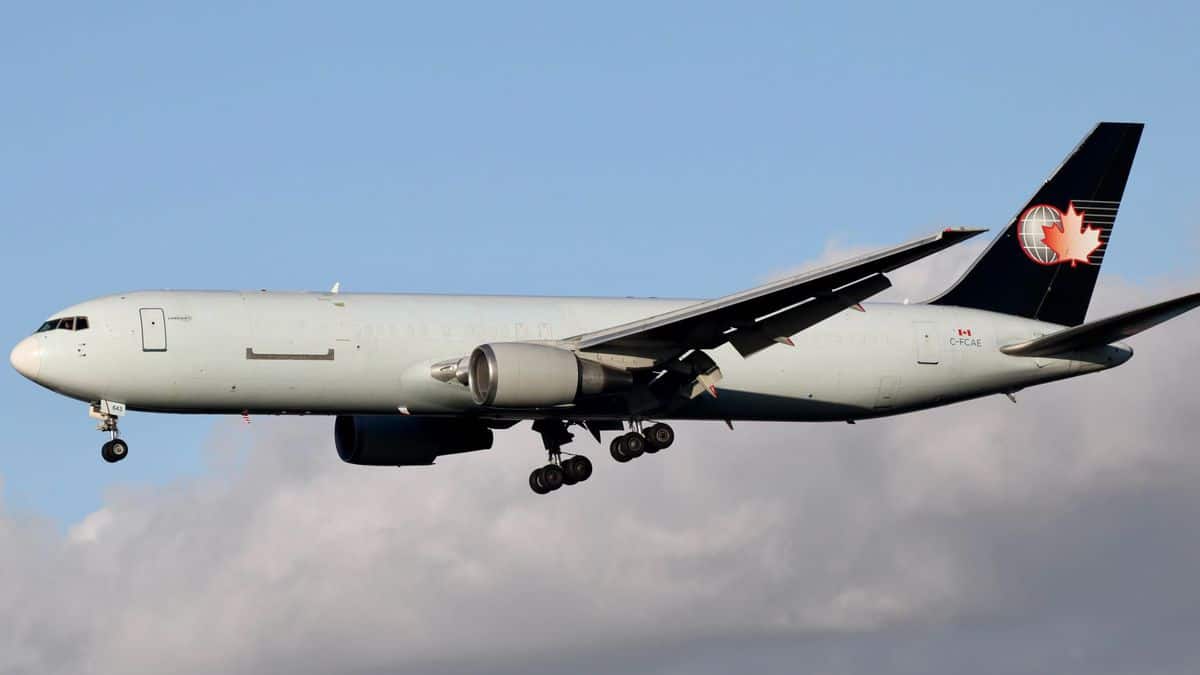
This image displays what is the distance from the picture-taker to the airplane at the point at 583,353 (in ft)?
152

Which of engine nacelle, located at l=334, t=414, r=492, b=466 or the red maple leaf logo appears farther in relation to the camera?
the red maple leaf logo

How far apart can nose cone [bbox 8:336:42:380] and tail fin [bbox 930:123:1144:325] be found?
24568mm

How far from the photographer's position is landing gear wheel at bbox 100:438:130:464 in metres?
47.5

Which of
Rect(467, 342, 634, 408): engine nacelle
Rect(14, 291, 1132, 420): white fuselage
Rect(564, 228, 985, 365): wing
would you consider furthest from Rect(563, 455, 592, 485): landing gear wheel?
Rect(467, 342, 634, 408): engine nacelle

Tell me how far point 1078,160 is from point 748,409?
43.1ft

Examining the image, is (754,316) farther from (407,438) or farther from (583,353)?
(407,438)

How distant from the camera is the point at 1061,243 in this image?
2208 inches

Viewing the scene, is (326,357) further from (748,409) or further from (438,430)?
(748,409)

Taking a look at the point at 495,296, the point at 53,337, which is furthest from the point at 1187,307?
the point at 53,337

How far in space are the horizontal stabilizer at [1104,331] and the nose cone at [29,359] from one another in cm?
2543

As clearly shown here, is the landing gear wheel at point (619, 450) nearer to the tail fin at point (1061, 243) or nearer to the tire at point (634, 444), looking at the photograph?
the tire at point (634, 444)

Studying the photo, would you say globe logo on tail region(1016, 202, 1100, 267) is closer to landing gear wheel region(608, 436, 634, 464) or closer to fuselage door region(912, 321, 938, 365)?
fuselage door region(912, 321, 938, 365)

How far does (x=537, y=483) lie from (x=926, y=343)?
36.8 feet

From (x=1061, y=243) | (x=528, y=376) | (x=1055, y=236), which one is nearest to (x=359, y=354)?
(x=528, y=376)
